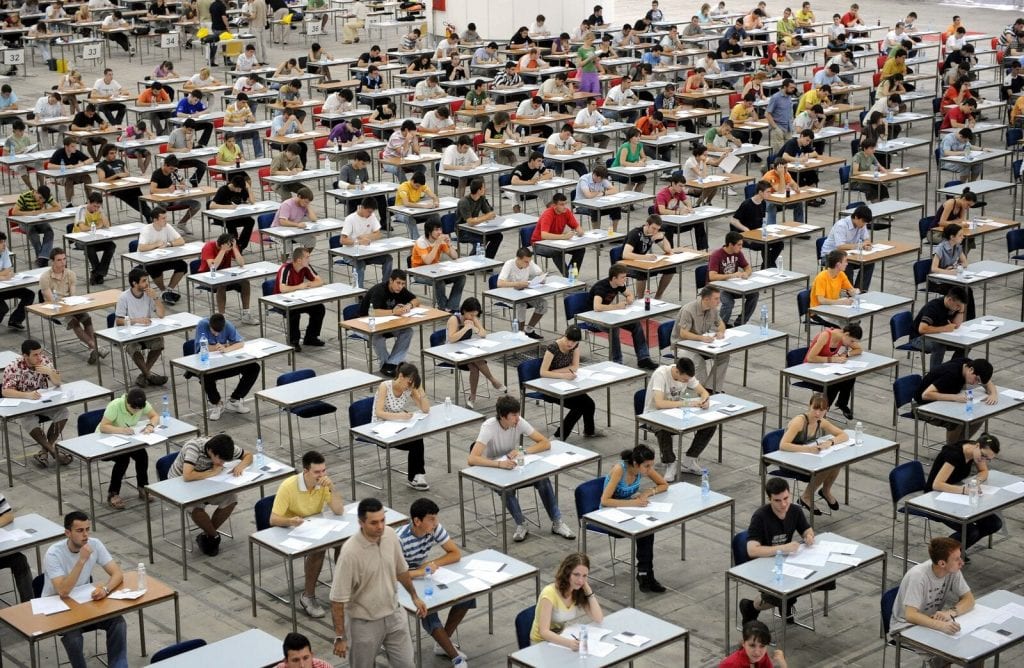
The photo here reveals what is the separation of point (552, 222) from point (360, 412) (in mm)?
6261

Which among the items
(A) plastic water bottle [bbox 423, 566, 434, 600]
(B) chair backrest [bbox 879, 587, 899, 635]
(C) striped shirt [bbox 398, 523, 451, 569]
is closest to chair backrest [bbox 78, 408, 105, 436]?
(C) striped shirt [bbox 398, 523, 451, 569]

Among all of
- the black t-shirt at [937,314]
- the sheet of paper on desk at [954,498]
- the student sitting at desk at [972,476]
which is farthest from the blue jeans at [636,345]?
the sheet of paper on desk at [954,498]

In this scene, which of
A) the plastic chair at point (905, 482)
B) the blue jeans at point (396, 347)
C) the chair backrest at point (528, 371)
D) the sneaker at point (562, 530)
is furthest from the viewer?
the blue jeans at point (396, 347)

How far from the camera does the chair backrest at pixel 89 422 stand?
43.9 feet

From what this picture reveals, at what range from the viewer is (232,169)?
22.8 meters

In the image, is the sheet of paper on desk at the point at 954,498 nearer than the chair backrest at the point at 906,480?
Yes

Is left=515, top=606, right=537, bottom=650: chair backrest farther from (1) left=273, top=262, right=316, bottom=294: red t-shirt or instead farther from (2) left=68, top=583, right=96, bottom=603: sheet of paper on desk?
(1) left=273, top=262, right=316, bottom=294: red t-shirt

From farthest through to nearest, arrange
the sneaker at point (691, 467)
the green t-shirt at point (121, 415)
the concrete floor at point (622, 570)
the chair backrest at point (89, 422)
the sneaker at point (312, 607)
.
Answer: the sneaker at point (691, 467) < the chair backrest at point (89, 422) < the green t-shirt at point (121, 415) < the sneaker at point (312, 607) < the concrete floor at point (622, 570)

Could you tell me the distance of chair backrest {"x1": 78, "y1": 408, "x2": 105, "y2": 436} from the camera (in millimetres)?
13367

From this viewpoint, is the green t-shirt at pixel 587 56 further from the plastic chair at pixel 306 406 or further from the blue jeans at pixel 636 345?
the plastic chair at pixel 306 406

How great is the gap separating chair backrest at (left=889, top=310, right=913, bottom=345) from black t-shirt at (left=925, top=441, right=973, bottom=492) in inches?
149

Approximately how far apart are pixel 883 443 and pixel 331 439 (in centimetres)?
562

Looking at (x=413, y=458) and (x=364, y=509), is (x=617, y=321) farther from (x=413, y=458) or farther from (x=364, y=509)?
(x=364, y=509)

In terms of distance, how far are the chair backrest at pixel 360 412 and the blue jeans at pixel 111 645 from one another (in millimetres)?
3690
